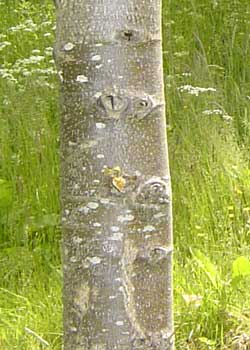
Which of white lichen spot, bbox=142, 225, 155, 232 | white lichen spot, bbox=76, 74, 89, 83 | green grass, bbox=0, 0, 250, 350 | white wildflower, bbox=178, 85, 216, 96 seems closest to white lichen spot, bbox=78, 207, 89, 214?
white lichen spot, bbox=142, 225, 155, 232

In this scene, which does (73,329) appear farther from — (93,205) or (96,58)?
(96,58)

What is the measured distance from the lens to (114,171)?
54.1 inches

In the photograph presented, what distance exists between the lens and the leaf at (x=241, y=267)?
256 cm

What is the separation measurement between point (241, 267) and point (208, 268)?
14 centimetres

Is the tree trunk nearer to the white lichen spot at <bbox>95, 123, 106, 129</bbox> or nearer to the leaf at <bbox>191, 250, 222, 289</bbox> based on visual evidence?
the white lichen spot at <bbox>95, 123, 106, 129</bbox>

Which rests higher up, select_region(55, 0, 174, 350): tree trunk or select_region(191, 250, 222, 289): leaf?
select_region(55, 0, 174, 350): tree trunk

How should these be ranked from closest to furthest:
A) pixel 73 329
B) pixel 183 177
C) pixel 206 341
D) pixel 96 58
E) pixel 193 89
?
pixel 96 58 < pixel 73 329 < pixel 206 341 < pixel 183 177 < pixel 193 89

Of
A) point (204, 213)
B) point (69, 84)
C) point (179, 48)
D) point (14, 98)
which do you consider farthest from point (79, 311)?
point (179, 48)

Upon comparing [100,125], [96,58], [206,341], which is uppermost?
[96,58]

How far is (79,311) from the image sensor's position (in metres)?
1.46

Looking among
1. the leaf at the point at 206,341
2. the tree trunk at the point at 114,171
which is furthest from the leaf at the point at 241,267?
the tree trunk at the point at 114,171

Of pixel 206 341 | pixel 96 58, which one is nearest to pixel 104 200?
pixel 96 58

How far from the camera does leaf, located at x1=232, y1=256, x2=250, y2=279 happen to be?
8.41ft

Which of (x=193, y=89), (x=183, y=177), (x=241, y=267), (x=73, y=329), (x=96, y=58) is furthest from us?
(x=193, y=89)
